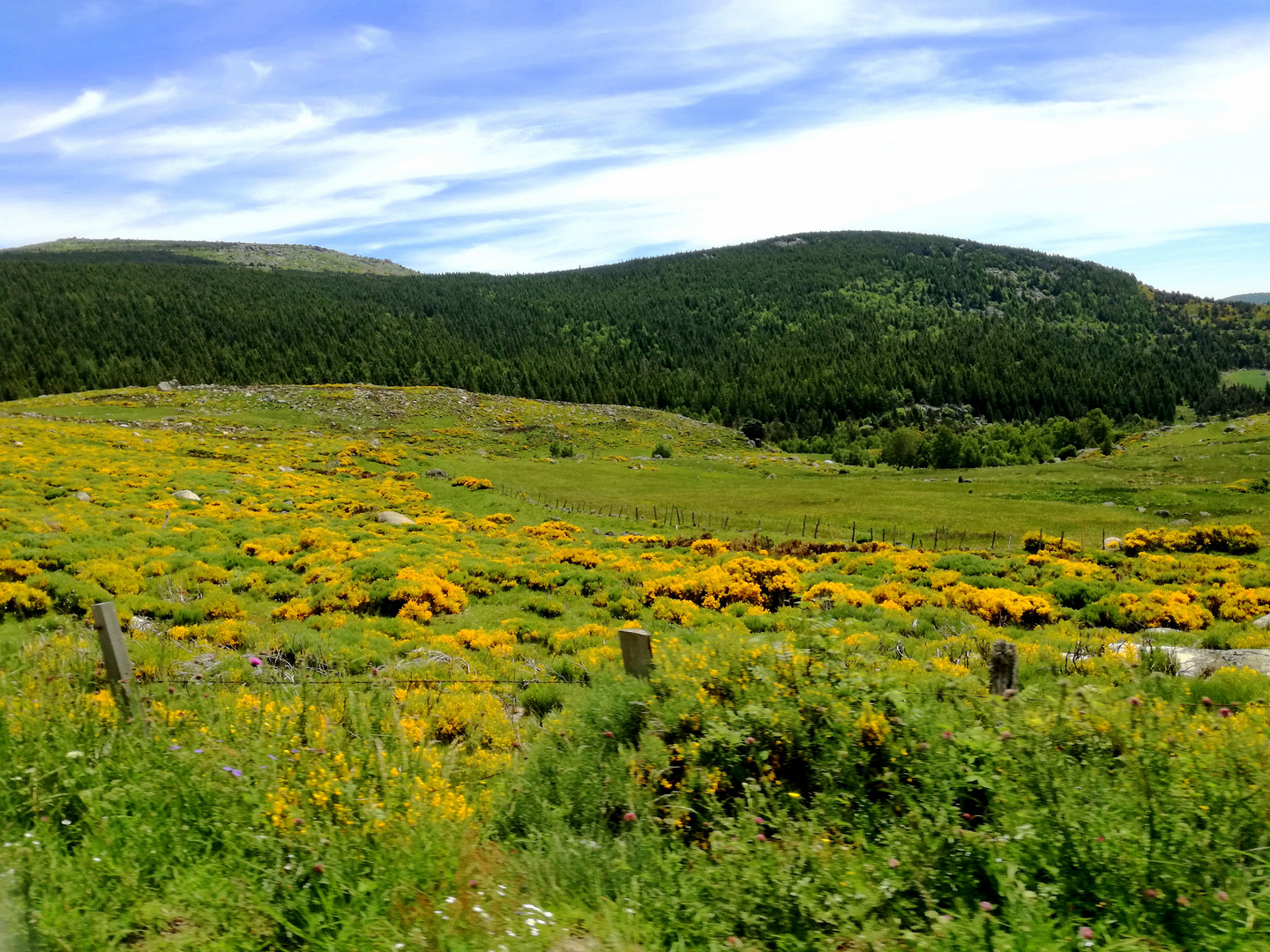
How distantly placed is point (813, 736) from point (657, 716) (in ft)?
5.05

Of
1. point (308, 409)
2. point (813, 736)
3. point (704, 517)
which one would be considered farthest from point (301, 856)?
point (308, 409)

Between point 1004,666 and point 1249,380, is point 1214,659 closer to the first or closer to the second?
point 1004,666

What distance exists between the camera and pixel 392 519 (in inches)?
1136

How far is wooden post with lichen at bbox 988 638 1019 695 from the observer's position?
20.9 feet

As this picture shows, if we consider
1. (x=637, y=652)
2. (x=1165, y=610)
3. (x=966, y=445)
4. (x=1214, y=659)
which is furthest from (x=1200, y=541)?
(x=966, y=445)

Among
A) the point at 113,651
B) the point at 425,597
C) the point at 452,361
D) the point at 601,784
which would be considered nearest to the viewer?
the point at 601,784

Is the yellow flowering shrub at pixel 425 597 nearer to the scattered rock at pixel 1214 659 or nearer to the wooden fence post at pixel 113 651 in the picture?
the wooden fence post at pixel 113 651

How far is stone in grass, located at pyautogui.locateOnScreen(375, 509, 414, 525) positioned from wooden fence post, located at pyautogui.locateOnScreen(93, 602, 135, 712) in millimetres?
22034

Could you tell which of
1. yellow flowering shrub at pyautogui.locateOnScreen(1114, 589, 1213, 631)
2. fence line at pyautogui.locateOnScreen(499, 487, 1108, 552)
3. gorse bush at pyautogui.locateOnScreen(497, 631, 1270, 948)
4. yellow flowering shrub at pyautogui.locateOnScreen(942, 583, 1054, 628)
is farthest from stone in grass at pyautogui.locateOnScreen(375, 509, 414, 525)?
yellow flowering shrub at pyautogui.locateOnScreen(1114, 589, 1213, 631)

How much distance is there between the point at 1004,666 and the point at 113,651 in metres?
8.73

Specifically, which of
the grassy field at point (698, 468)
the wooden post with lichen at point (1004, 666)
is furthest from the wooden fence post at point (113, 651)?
the grassy field at point (698, 468)

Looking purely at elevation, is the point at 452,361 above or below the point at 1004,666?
above

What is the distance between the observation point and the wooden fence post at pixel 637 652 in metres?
7.21

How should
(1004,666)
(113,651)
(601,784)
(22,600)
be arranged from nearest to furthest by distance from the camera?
(601,784)
(1004,666)
(113,651)
(22,600)
